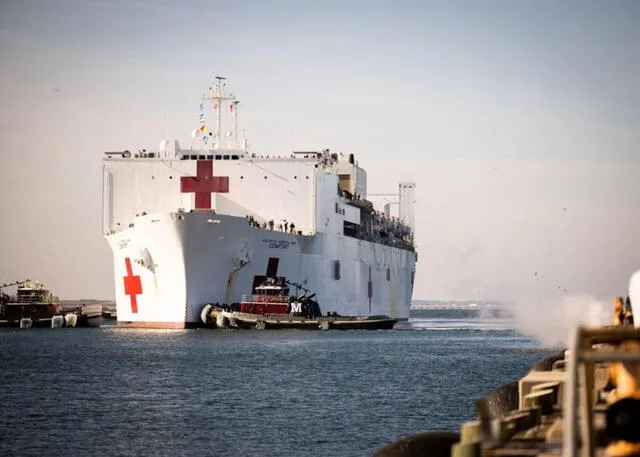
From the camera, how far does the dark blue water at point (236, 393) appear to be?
23.0 meters

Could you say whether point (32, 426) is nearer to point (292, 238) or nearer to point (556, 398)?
point (556, 398)

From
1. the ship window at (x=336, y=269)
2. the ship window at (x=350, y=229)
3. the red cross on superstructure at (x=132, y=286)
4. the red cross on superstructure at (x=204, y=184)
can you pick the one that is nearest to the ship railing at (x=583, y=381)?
the red cross on superstructure at (x=132, y=286)

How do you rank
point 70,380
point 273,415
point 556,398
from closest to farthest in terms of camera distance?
point 556,398
point 273,415
point 70,380

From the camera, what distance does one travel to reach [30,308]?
84750 mm

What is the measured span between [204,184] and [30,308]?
1881 cm

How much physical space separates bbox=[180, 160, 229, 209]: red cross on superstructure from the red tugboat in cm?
1644

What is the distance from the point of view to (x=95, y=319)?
290ft

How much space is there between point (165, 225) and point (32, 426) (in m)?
37.8

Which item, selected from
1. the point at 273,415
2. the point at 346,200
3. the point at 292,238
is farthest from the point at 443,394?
the point at 346,200

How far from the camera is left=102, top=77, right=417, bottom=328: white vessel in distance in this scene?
6381 cm

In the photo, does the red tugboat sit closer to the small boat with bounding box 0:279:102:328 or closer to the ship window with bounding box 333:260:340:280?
the small boat with bounding box 0:279:102:328

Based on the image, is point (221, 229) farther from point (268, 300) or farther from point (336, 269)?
point (336, 269)

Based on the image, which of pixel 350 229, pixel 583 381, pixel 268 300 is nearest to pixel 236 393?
pixel 583 381

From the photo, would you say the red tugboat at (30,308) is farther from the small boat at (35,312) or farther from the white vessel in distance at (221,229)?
the white vessel in distance at (221,229)
